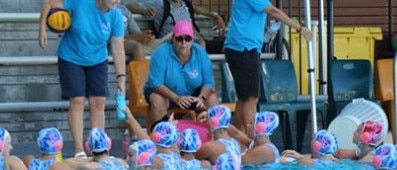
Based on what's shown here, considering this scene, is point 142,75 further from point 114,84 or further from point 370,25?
point 370,25

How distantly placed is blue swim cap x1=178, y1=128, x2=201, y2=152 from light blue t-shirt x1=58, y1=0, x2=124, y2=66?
1.34 m

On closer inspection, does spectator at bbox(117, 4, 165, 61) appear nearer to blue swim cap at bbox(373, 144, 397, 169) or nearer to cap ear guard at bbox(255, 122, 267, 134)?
cap ear guard at bbox(255, 122, 267, 134)

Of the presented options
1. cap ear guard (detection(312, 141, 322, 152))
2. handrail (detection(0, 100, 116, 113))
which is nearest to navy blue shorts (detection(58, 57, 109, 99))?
cap ear guard (detection(312, 141, 322, 152))

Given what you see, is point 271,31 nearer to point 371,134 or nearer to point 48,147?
point 371,134

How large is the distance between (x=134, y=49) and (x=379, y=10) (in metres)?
4.43

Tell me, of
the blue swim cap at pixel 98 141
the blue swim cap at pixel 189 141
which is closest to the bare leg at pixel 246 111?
the blue swim cap at pixel 189 141

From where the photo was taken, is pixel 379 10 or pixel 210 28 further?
pixel 379 10

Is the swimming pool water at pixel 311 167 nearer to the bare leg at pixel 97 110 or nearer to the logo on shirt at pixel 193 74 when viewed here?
the bare leg at pixel 97 110

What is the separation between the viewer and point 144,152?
8.34 m

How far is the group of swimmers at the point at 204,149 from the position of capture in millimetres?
8367

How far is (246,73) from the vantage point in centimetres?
1039

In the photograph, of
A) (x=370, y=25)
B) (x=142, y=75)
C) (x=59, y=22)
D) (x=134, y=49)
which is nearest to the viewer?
(x=59, y=22)

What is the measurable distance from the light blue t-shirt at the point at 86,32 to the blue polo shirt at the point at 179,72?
96cm

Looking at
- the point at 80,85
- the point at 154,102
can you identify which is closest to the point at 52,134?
the point at 80,85
